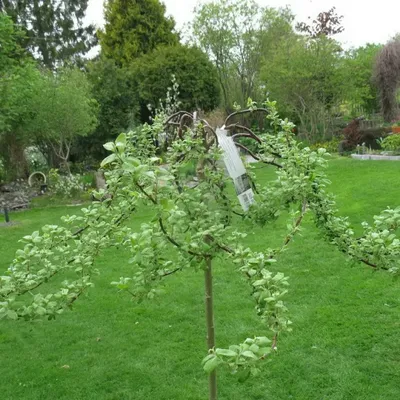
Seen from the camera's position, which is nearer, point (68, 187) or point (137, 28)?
point (68, 187)

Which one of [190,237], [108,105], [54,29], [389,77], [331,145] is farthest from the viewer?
[54,29]

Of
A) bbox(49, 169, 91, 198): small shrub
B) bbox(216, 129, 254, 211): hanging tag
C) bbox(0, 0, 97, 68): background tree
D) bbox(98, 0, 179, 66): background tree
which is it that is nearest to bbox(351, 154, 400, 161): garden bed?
bbox(49, 169, 91, 198): small shrub

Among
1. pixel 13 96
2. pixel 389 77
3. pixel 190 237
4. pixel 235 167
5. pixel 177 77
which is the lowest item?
pixel 190 237

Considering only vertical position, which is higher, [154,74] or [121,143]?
[154,74]

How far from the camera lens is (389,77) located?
18031 millimetres

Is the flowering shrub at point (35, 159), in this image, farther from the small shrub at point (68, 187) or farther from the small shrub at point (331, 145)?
the small shrub at point (331, 145)

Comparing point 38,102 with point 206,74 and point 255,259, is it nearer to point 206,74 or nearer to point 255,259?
point 206,74

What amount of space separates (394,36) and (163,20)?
32.4ft

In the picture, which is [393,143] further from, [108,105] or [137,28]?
[137,28]

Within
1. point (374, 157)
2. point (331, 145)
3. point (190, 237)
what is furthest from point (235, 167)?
point (331, 145)

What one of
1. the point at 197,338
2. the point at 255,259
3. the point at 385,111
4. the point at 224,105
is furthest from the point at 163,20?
the point at 255,259

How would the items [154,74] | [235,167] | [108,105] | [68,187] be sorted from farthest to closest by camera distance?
[154,74]
[108,105]
[68,187]
[235,167]

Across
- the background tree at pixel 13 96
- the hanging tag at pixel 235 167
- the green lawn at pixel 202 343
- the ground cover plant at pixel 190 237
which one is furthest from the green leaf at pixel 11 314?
the background tree at pixel 13 96

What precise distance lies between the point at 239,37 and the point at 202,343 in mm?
19284
